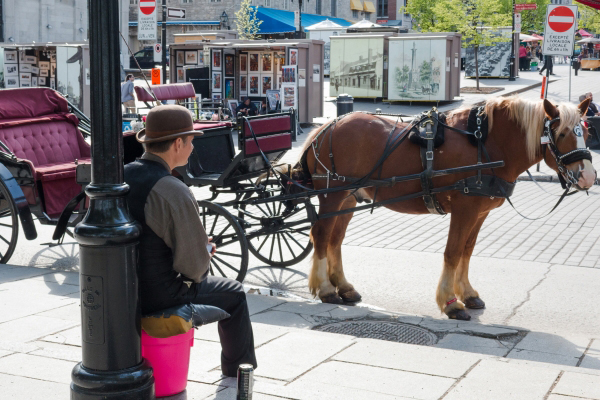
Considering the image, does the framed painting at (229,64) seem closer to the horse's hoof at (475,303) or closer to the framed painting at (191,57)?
the framed painting at (191,57)

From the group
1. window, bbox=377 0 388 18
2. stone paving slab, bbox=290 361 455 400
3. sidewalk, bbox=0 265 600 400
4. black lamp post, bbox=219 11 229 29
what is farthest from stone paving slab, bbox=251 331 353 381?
window, bbox=377 0 388 18

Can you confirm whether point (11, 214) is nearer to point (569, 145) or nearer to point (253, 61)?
point (569, 145)

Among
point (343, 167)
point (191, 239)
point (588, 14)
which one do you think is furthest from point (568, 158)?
point (588, 14)

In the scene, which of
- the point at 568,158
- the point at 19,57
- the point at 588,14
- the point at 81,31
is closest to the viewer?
the point at 568,158

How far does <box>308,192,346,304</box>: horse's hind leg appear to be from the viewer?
6.76m

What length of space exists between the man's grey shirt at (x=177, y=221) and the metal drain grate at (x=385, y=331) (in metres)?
2.32

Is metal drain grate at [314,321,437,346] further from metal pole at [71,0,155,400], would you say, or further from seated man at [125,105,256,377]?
metal pole at [71,0,155,400]

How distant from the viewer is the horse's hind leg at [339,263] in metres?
6.75

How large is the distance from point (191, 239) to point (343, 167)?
343cm

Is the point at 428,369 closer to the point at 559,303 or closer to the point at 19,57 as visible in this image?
the point at 559,303

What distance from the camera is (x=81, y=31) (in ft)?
133

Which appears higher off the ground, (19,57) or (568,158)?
(19,57)

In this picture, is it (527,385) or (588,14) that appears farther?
(588,14)

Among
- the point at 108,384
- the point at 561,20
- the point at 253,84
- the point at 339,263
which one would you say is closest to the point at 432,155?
the point at 339,263
